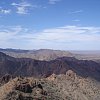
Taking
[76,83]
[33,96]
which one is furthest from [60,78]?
[33,96]

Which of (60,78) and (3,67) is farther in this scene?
(3,67)

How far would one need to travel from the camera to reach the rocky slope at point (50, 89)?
163ft

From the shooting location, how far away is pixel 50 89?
59.5 metres

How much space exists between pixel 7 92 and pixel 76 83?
27776 millimetres

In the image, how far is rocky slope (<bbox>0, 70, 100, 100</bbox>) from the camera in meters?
49.8

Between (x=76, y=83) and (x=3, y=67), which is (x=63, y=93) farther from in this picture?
(x=3, y=67)

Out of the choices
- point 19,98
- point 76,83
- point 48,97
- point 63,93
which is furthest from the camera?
point 76,83

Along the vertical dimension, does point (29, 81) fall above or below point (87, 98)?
above

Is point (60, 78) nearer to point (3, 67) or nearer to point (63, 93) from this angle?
point (63, 93)

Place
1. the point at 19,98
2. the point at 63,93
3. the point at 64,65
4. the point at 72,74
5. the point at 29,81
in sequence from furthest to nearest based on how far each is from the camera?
the point at 64,65 < the point at 72,74 < the point at 63,93 < the point at 29,81 < the point at 19,98

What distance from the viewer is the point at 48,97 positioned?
52781mm

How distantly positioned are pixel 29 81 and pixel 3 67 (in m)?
63.5

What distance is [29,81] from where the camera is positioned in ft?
186

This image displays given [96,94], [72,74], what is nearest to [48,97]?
[96,94]
